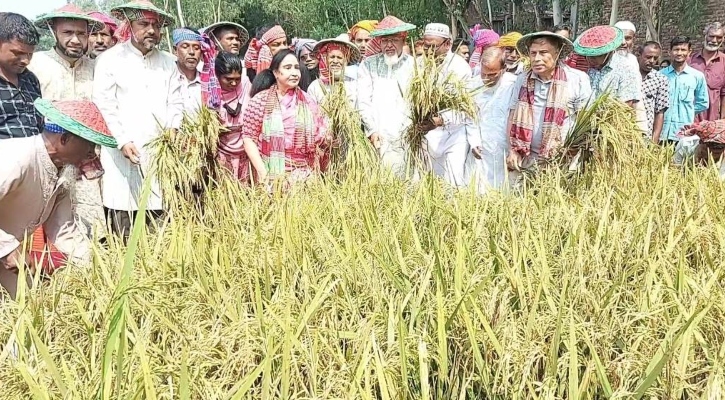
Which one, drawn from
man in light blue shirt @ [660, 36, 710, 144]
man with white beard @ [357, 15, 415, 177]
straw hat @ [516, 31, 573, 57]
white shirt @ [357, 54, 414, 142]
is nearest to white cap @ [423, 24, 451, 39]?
man with white beard @ [357, 15, 415, 177]

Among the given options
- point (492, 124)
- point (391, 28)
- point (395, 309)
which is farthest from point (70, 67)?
point (395, 309)

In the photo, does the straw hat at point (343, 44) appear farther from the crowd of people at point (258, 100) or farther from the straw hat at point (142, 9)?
the straw hat at point (142, 9)

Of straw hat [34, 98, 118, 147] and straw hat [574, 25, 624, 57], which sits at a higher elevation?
straw hat [574, 25, 624, 57]

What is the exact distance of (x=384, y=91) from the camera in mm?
3375

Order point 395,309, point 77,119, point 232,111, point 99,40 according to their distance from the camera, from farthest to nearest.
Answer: point 99,40, point 232,111, point 77,119, point 395,309

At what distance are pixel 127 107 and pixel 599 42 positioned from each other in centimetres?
220

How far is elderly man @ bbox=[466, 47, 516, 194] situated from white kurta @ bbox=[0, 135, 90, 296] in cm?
157

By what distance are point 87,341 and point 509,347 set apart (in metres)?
0.86

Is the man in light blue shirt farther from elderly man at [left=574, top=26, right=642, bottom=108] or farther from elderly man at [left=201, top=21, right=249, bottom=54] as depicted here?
elderly man at [left=201, top=21, right=249, bottom=54]

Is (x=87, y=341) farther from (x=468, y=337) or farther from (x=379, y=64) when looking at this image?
(x=379, y=64)

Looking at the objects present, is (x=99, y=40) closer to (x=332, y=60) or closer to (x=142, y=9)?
(x=142, y=9)

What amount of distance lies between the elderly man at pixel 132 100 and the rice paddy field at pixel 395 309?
3.14ft

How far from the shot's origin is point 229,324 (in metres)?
1.38

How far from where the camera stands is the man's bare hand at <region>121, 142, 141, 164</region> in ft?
8.91
